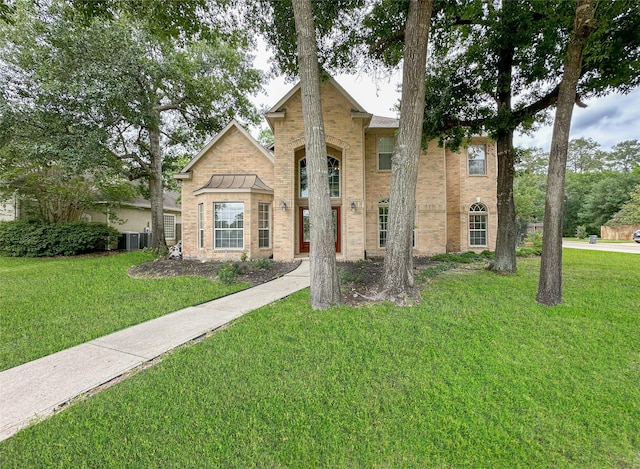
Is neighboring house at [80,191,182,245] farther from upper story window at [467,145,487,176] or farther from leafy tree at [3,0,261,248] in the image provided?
upper story window at [467,145,487,176]

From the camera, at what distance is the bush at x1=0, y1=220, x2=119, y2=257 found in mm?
13477

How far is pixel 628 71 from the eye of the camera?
5.94 metres

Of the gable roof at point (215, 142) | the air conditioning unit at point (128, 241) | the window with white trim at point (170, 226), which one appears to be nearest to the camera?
the gable roof at point (215, 142)

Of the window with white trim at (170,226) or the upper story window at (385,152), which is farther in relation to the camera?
the window with white trim at (170,226)

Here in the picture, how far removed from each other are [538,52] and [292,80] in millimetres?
7215

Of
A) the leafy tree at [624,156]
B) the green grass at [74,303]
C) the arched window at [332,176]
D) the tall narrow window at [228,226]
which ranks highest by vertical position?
the leafy tree at [624,156]

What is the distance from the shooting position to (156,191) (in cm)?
1463

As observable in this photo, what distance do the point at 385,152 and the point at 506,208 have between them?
6.09 m

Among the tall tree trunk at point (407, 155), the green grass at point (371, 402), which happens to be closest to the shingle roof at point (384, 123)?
the tall tree trunk at point (407, 155)

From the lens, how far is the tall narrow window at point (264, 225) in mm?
11352

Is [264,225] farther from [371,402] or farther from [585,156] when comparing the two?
[585,156]

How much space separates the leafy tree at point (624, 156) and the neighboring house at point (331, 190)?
4774 cm

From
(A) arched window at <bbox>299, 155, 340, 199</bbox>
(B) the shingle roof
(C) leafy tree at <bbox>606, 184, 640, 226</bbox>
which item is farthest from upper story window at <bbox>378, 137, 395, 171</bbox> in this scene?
(C) leafy tree at <bbox>606, 184, 640, 226</bbox>

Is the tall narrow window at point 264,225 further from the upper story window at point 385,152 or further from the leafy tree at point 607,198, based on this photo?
the leafy tree at point 607,198
